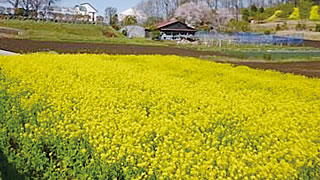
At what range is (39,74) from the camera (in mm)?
7863

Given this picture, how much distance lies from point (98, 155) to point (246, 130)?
6.12 ft

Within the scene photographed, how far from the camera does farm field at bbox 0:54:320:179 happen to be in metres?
3.46

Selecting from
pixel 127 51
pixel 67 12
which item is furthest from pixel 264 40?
pixel 67 12

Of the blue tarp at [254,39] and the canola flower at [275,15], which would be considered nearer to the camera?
the blue tarp at [254,39]

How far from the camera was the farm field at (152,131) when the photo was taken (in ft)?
11.4

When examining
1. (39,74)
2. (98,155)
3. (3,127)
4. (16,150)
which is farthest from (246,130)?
(39,74)

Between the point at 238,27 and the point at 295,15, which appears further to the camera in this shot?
the point at 295,15

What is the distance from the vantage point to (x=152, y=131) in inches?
166

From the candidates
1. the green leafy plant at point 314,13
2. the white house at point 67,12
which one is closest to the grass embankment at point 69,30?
the white house at point 67,12

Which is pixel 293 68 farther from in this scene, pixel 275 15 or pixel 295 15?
pixel 295 15

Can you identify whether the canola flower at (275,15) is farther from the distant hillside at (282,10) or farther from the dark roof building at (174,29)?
the dark roof building at (174,29)

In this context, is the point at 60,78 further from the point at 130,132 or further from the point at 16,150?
the point at 130,132

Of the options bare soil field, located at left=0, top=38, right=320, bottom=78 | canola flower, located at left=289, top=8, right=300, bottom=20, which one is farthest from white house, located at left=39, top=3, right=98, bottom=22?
canola flower, located at left=289, top=8, right=300, bottom=20

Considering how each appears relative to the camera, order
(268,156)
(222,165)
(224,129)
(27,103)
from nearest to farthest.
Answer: (222,165) → (268,156) → (224,129) → (27,103)
